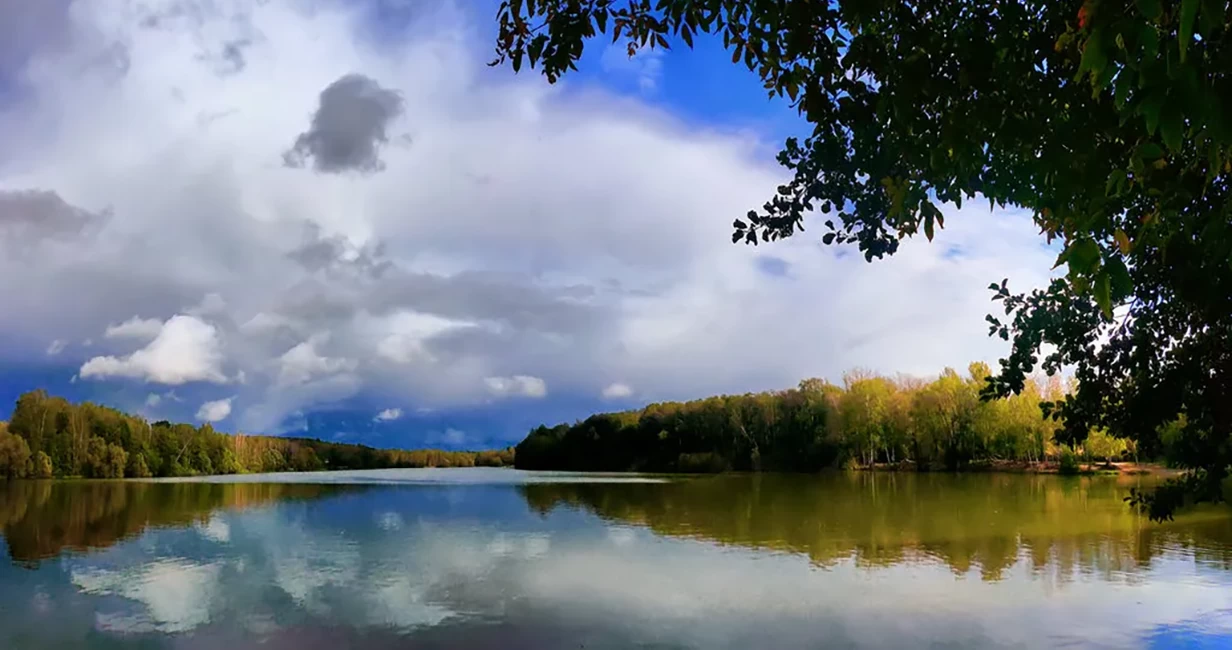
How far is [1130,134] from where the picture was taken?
2.55m

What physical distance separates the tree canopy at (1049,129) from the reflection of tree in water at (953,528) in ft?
30.7

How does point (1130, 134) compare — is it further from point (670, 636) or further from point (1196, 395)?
point (670, 636)

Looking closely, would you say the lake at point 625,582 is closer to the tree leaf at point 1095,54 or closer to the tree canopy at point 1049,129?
the tree canopy at point 1049,129

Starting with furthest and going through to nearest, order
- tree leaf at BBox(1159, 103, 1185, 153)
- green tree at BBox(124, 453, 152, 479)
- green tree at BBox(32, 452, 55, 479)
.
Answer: green tree at BBox(124, 453, 152, 479), green tree at BBox(32, 452, 55, 479), tree leaf at BBox(1159, 103, 1185, 153)

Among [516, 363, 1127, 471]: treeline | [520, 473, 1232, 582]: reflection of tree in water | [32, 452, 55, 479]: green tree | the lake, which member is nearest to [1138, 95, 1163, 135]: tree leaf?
the lake

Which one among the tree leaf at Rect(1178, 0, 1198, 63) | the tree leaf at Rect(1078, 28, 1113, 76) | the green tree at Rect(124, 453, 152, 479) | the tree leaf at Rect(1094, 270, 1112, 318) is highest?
the tree leaf at Rect(1078, 28, 1113, 76)

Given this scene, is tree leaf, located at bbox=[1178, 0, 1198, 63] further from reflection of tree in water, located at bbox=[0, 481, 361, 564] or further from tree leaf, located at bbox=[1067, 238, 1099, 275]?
reflection of tree in water, located at bbox=[0, 481, 361, 564]

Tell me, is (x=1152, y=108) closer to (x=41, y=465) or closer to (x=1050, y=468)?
(x=1050, y=468)

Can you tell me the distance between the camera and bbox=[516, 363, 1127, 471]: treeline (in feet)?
218

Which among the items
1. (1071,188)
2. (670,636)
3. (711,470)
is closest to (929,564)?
(670,636)

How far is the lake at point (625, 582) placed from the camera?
9.80 meters

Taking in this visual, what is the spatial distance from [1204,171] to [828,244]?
6.11 feet

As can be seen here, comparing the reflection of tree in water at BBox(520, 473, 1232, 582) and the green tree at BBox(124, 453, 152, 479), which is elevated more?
the reflection of tree in water at BBox(520, 473, 1232, 582)

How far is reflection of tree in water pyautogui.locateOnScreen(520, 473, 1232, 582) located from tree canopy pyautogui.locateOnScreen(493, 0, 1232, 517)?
9352 millimetres
